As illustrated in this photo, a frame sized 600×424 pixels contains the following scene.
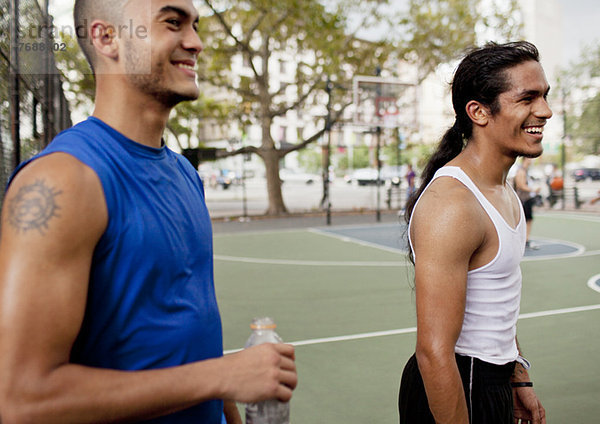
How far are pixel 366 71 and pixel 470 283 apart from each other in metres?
20.5

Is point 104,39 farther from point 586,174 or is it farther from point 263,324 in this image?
point 586,174

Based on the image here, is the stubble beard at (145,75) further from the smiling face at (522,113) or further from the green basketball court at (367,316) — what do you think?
the green basketball court at (367,316)

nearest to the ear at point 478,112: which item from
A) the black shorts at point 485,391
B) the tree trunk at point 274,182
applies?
the black shorts at point 485,391

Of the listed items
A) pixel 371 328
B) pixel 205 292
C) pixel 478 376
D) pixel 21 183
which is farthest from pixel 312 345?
pixel 21 183

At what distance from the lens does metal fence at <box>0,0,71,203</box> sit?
15.9ft

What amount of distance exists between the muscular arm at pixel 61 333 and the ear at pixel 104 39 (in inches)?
13.0

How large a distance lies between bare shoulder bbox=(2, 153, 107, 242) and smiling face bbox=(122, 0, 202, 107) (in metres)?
0.30

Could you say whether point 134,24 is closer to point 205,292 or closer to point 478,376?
point 205,292

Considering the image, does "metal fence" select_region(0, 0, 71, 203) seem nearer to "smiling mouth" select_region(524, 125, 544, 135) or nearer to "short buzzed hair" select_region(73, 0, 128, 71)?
"short buzzed hair" select_region(73, 0, 128, 71)

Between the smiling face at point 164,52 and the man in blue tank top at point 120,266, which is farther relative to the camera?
the smiling face at point 164,52

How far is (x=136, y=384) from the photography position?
1172 millimetres

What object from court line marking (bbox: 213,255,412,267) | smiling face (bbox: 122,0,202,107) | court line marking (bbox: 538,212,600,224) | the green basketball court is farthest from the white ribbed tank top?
court line marking (bbox: 538,212,600,224)

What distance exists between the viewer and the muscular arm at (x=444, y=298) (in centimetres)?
192

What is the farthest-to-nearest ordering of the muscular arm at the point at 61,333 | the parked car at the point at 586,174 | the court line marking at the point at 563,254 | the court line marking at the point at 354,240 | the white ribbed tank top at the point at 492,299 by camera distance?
the parked car at the point at 586,174
the court line marking at the point at 354,240
the court line marking at the point at 563,254
the white ribbed tank top at the point at 492,299
the muscular arm at the point at 61,333
